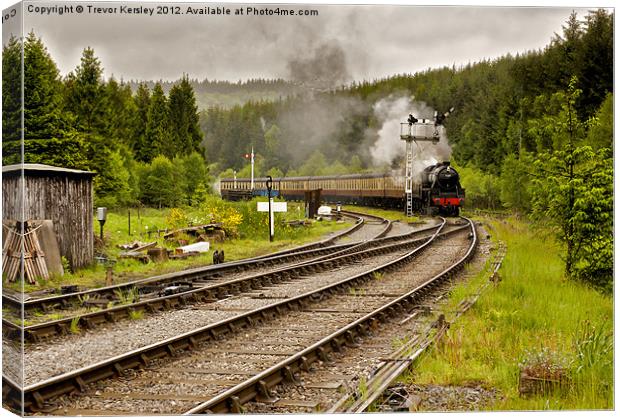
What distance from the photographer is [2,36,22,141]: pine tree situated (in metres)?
6.70

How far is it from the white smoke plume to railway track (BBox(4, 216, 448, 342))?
2.03 metres

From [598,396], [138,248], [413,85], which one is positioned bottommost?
[598,396]

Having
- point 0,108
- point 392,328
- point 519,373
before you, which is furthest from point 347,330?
point 0,108

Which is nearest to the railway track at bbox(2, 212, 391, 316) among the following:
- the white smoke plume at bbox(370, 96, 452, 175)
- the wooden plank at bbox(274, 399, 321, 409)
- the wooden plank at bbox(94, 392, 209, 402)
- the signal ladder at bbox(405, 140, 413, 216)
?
the signal ladder at bbox(405, 140, 413, 216)

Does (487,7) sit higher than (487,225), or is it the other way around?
(487,7)

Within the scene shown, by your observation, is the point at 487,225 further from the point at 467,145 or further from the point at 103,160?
the point at 103,160

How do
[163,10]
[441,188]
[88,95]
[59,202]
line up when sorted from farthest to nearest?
[441,188] → [59,202] → [88,95] → [163,10]

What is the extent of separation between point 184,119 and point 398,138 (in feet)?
6.94

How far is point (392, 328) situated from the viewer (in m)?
9.09

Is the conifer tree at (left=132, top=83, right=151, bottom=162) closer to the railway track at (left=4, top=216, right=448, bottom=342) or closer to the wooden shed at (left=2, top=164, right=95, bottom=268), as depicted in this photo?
the wooden shed at (left=2, top=164, right=95, bottom=268)

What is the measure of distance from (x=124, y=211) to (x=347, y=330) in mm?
2504

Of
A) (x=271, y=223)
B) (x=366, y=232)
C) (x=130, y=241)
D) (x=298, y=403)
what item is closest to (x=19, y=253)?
(x=130, y=241)

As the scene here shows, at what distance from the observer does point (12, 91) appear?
6.77 m

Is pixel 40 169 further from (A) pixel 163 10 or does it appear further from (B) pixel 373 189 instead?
(B) pixel 373 189
